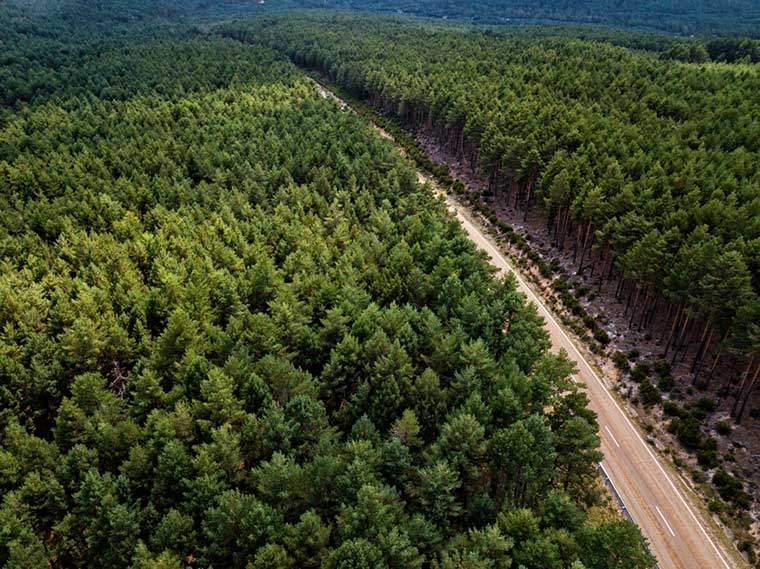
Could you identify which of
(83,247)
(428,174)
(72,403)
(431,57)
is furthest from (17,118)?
(431,57)

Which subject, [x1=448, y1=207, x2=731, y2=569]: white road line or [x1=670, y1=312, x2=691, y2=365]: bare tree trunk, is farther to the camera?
[x1=670, y1=312, x2=691, y2=365]: bare tree trunk

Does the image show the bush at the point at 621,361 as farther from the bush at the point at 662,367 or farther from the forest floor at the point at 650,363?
the bush at the point at 662,367

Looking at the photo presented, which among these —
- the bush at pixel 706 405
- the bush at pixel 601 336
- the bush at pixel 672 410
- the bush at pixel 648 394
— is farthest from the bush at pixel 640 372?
the bush at pixel 706 405

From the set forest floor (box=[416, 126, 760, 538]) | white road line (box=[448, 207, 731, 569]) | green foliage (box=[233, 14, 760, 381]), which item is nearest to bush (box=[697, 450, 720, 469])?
forest floor (box=[416, 126, 760, 538])

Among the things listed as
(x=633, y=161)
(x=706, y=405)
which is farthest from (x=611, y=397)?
(x=633, y=161)

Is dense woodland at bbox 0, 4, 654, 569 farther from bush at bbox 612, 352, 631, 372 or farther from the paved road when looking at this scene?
bush at bbox 612, 352, 631, 372

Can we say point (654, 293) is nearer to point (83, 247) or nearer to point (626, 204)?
point (626, 204)

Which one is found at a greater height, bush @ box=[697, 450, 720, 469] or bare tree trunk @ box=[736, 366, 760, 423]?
bare tree trunk @ box=[736, 366, 760, 423]
